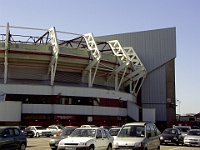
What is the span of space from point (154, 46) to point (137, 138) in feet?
165

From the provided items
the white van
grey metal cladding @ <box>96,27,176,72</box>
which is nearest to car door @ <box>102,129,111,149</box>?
the white van

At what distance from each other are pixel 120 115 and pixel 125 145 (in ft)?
128

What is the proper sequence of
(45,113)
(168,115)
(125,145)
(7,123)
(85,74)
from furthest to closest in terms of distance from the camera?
1. (168,115)
2. (85,74)
3. (45,113)
4. (7,123)
5. (125,145)

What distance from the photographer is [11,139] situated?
18.3m

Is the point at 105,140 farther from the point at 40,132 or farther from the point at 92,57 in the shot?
the point at 92,57

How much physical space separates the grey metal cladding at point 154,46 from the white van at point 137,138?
1870 inches

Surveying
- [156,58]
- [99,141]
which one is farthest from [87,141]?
[156,58]

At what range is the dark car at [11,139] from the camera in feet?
58.2

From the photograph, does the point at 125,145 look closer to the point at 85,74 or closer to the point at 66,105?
the point at 66,105

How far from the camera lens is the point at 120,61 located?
53.8 metres

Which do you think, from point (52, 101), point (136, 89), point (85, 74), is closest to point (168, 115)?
point (136, 89)

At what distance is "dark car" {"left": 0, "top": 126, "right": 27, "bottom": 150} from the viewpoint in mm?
17741

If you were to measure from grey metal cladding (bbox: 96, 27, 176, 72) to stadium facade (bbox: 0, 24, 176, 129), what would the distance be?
41 cm

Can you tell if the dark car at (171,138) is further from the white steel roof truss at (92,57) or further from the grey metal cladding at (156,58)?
the grey metal cladding at (156,58)
